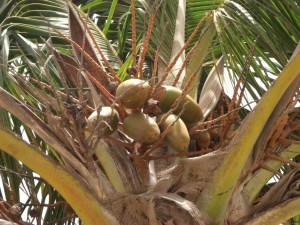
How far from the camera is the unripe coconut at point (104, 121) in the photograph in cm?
152

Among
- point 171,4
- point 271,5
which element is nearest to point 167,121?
point 271,5

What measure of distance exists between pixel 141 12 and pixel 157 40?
248 mm

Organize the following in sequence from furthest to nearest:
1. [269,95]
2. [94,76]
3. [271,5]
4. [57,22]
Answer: [57,22] → [271,5] → [94,76] → [269,95]

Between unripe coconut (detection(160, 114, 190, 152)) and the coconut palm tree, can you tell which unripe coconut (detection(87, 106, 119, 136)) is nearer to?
the coconut palm tree

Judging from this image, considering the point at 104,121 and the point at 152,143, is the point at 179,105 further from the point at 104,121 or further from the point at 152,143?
the point at 104,121

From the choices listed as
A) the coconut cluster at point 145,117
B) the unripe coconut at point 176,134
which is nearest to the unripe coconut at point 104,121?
the coconut cluster at point 145,117

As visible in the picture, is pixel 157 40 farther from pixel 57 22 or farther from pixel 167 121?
pixel 167 121

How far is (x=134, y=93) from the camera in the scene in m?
1.66

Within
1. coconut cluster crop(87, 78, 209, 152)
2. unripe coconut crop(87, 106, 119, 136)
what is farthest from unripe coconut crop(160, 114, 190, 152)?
unripe coconut crop(87, 106, 119, 136)

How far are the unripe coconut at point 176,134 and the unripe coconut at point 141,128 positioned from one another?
0.16ft

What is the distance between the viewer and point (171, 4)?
8.44 feet

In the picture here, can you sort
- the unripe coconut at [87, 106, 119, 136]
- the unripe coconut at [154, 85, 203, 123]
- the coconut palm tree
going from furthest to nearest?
the unripe coconut at [154, 85, 203, 123] < the coconut palm tree < the unripe coconut at [87, 106, 119, 136]

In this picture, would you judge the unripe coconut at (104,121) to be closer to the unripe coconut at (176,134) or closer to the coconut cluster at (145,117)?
the coconut cluster at (145,117)

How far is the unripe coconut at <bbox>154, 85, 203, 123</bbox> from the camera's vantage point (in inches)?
70.1
